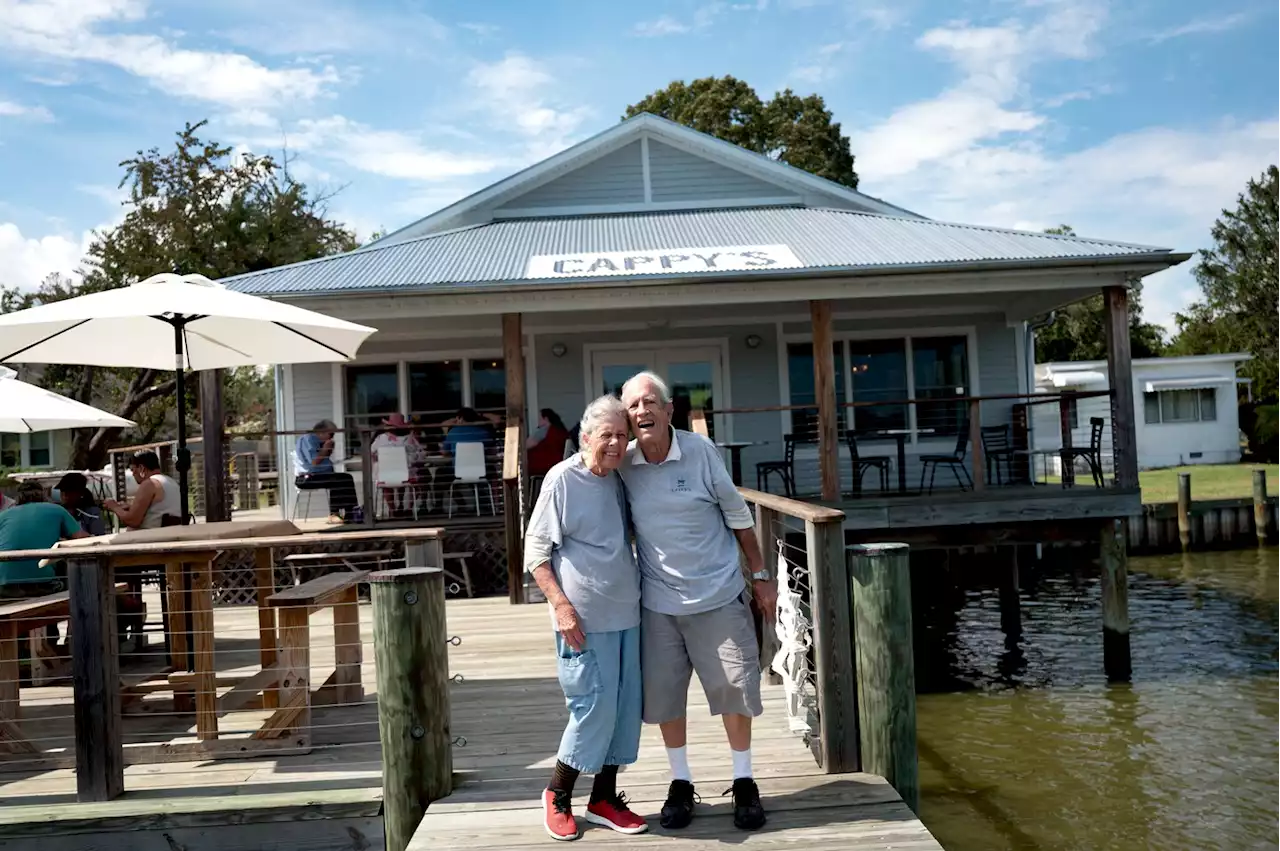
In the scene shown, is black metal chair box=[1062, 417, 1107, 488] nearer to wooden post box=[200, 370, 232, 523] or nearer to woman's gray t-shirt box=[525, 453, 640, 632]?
wooden post box=[200, 370, 232, 523]

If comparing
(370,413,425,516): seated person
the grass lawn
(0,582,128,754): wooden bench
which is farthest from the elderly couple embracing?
the grass lawn

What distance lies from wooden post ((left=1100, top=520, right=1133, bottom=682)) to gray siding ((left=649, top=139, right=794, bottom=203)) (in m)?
7.69

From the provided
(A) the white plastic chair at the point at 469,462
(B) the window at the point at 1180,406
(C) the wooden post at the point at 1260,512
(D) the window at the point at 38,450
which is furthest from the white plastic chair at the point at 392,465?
(D) the window at the point at 38,450

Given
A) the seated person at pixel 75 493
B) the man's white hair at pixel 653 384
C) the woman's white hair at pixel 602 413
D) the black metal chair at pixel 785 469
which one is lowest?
the black metal chair at pixel 785 469

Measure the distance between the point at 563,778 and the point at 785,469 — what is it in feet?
32.4

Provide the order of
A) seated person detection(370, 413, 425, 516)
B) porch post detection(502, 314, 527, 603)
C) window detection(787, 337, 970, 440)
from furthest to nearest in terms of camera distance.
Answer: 1. window detection(787, 337, 970, 440)
2. seated person detection(370, 413, 425, 516)
3. porch post detection(502, 314, 527, 603)

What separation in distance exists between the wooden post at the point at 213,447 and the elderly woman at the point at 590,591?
24.8 feet

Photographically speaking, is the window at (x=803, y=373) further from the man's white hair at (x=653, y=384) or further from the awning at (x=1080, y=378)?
the awning at (x=1080, y=378)

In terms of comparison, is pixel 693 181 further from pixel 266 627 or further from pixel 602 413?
pixel 602 413

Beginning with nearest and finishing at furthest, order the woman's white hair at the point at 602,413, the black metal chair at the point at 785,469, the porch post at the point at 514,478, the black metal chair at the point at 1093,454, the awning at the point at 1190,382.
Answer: the woman's white hair at the point at 602,413 < the porch post at the point at 514,478 < the black metal chair at the point at 1093,454 < the black metal chair at the point at 785,469 < the awning at the point at 1190,382

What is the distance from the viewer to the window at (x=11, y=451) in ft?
114

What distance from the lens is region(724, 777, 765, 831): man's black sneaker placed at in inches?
146

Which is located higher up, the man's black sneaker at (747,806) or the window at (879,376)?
the window at (879,376)

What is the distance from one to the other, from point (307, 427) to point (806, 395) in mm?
7054
